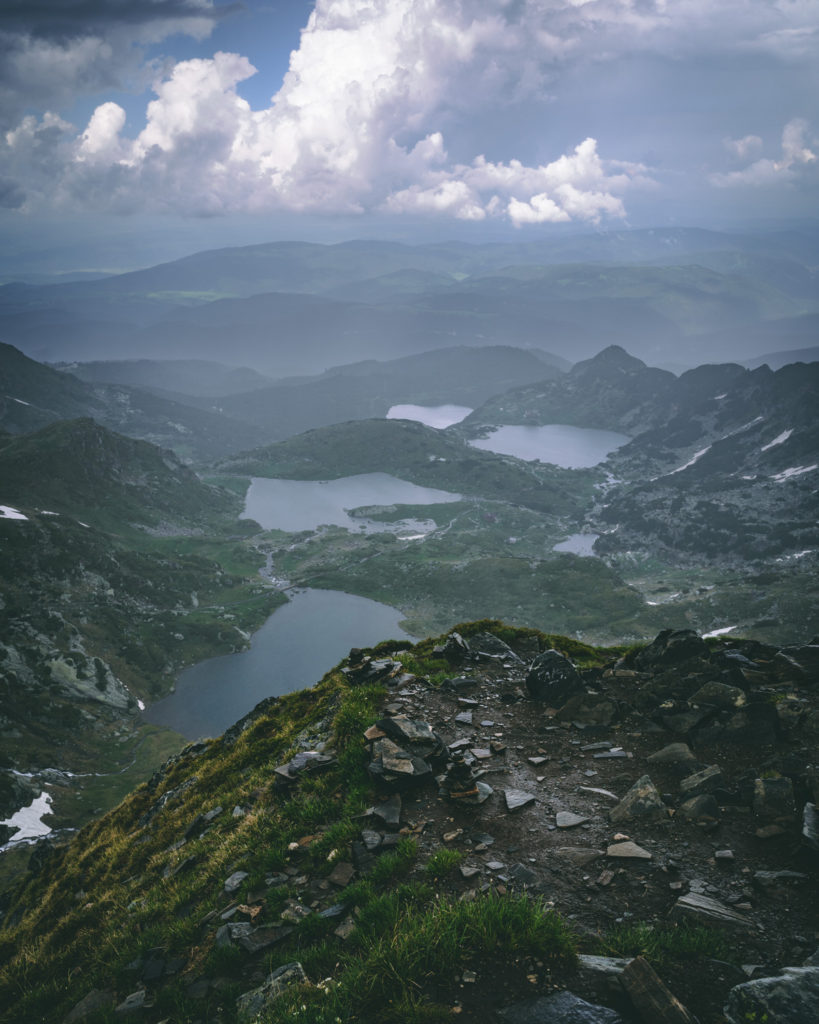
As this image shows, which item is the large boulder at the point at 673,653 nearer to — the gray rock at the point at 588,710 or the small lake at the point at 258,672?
the gray rock at the point at 588,710

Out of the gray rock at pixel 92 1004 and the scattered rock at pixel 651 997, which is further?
the gray rock at pixel 92 1004

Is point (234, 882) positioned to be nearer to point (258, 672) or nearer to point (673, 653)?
point (673, 653)

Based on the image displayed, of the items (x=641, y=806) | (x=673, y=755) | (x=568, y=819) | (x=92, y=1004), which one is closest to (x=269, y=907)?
(x=92, y=1004)

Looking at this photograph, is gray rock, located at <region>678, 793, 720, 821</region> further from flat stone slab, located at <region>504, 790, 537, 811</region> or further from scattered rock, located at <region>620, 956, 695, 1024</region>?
scattered rock, located at <region>620, 956, 695, 1024</region>

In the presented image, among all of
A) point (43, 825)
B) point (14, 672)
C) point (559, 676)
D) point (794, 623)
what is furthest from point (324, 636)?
point (559, 676)

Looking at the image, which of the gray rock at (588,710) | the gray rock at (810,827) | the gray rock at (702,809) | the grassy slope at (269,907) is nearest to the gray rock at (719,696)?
the gray rock at (588,710)

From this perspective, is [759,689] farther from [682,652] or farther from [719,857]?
[719,857]
